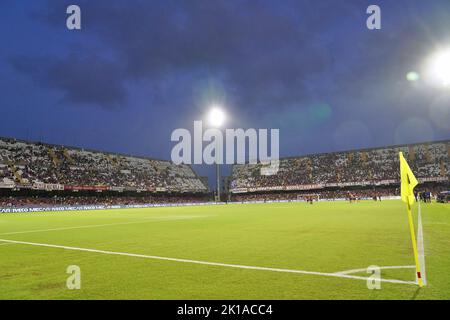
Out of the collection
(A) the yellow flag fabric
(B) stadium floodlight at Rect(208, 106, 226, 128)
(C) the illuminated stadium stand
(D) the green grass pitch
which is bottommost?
(D) the green grass pitch

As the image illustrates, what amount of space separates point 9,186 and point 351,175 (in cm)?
6950

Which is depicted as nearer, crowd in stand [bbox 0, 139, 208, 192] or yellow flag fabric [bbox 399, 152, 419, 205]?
yellow flag fabric [bbox 399, 152, 419, 205]

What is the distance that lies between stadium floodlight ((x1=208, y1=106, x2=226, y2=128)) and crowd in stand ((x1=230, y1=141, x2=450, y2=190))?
4049 centimetres

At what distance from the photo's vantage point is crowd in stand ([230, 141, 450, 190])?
7669cm

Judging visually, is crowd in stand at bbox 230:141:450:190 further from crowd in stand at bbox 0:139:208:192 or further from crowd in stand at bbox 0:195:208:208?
crowd in stand at bbox 0:195:208:208

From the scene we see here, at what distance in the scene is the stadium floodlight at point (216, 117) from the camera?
55513 mm

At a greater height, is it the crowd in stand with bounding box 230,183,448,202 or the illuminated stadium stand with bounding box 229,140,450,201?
the illuminated stadium stand with bounding box 229,140,450,201

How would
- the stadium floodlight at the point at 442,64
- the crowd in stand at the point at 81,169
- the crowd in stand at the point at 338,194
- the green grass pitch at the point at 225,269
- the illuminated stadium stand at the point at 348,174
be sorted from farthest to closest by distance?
the illuminated stadium stand at the point at 348,174 → the crowd in stand at the point at 338,194 → the crowd in stand at the point at 81,169 → the stadium floodlight at the point at 442,64 → the green grass pitch at the point at 225,269

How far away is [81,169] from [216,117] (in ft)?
107

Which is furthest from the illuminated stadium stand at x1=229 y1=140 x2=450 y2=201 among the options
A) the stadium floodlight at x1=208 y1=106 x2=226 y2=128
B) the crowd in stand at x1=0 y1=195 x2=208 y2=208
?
the stadium floodlight at x1=208 y1=106 x2=226 y2=128

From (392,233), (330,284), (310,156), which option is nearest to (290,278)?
(330,284)

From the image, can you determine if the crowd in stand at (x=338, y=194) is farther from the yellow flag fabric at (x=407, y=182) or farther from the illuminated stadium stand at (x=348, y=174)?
the yellow flag fabric at (x=407, y=182)

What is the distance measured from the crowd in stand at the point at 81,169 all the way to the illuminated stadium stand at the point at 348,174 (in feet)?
58.0

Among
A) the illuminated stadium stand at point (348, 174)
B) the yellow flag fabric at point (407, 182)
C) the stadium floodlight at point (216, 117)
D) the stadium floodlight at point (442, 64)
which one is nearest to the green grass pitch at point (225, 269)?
the yellow flag fabric at point (407, 182)
